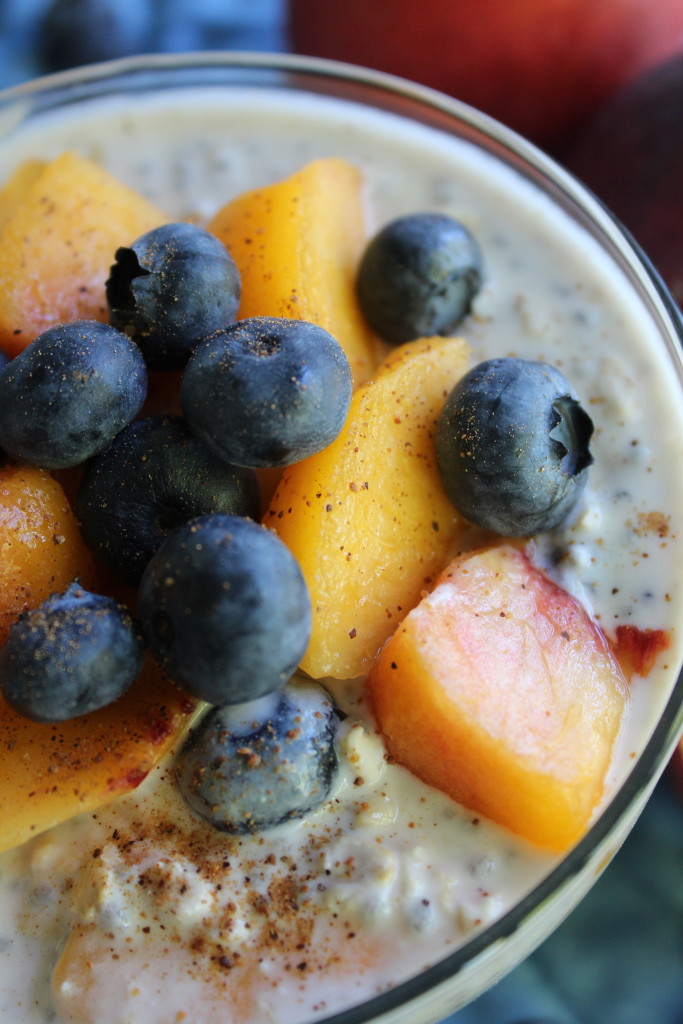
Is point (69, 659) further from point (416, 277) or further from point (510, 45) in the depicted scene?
point (510, 45)

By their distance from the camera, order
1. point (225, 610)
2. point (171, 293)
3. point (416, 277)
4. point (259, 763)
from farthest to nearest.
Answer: point (416, 277)
point (171, 293)
point (259, 763)
point (225, 610)

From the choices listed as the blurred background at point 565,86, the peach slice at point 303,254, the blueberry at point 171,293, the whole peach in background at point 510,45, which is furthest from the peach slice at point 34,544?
the whole peach in background at point 510,45

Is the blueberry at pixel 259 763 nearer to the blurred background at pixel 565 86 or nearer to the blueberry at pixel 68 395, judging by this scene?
the blueberry at pixel 68 395

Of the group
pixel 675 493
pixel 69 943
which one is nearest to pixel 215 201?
pixel 675 493

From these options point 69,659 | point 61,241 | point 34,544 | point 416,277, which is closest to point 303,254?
point 416,277

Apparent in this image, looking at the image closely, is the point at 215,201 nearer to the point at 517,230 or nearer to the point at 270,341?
the point at 517,230

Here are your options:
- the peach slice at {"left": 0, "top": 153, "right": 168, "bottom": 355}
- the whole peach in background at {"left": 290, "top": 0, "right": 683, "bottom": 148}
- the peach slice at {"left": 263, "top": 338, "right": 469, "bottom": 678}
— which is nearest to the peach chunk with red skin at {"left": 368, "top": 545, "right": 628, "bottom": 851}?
the peach slice at {"left": 263, "top": 338, "right": 469, "bottom": 678}

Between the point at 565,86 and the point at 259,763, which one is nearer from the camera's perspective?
the point at 259,763
